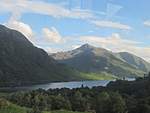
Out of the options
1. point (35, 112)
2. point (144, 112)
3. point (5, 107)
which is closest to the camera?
point (35, 112)

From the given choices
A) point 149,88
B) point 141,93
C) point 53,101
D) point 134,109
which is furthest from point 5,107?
point 149,88

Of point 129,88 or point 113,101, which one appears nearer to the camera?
point 113,101

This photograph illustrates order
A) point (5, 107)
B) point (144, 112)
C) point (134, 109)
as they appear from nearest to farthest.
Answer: point (5, 107) < point (144, 112) < point (134, 109)

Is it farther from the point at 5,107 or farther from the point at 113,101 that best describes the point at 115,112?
the point at 5,107

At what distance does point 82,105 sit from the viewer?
104062 millimetres

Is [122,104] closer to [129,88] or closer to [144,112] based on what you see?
[144,112]

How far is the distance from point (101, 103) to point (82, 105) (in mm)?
5295

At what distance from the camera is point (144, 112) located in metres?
93.8

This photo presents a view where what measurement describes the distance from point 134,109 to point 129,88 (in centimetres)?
9436

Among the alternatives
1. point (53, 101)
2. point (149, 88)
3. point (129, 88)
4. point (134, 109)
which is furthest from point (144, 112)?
point (129, 88)

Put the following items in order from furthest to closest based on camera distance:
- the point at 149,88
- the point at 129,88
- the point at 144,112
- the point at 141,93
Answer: the point at 129,88 < the point at 149,88 < the point at 141,93 < the point at 144,112

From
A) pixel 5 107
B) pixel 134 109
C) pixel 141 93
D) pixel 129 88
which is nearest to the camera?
pixel 5 107

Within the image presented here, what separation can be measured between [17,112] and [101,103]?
3204 inches

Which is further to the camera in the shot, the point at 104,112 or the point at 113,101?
the point at 113,101
